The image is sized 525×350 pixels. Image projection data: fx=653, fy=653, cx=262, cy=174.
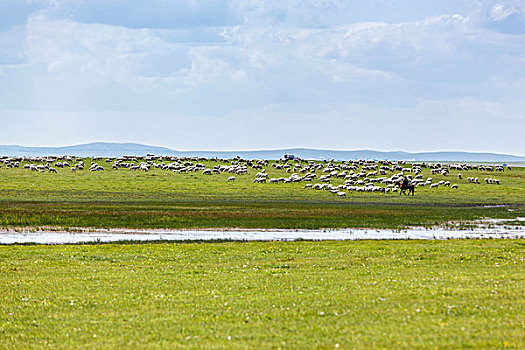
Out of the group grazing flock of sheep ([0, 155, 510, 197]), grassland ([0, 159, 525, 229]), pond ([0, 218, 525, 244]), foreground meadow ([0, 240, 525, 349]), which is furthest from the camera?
grazing flock of sheep ([0, 155, 510, 197])

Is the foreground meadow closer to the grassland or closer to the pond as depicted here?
the pond

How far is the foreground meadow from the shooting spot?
13703mm

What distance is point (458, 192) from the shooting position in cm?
8612

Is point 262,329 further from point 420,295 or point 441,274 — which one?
point 441,274

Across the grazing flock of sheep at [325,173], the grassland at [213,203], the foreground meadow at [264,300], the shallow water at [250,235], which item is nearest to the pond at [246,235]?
the shallow water at [250,235]

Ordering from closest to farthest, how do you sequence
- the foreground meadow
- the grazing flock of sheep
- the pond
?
1. the foreground meadow
2. the pond
3. the grazing flock of sheep

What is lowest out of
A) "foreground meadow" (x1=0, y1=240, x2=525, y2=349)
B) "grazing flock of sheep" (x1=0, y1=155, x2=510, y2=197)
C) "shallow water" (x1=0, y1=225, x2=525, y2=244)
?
"shallow water" (x1=0, y1=225, x2=525, y2=244)

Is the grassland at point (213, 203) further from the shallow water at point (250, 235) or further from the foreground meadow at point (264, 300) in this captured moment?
the foreground meadow at point (264, 300)

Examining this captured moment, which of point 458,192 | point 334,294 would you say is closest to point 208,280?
point 334,294

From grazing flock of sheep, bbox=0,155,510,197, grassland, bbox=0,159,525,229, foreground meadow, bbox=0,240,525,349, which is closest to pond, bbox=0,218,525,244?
grassland, bbox=0,159,525,229

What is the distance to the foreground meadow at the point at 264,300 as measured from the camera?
13703 millimetres

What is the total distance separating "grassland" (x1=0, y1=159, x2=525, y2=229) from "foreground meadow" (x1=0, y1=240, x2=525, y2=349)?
1845 centimetres

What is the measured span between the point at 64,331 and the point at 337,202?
57666 millimetres

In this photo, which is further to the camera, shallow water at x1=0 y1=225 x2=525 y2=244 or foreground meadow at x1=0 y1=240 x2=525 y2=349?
shallow water at x1=0 y1=225 x2=525 y2=244
